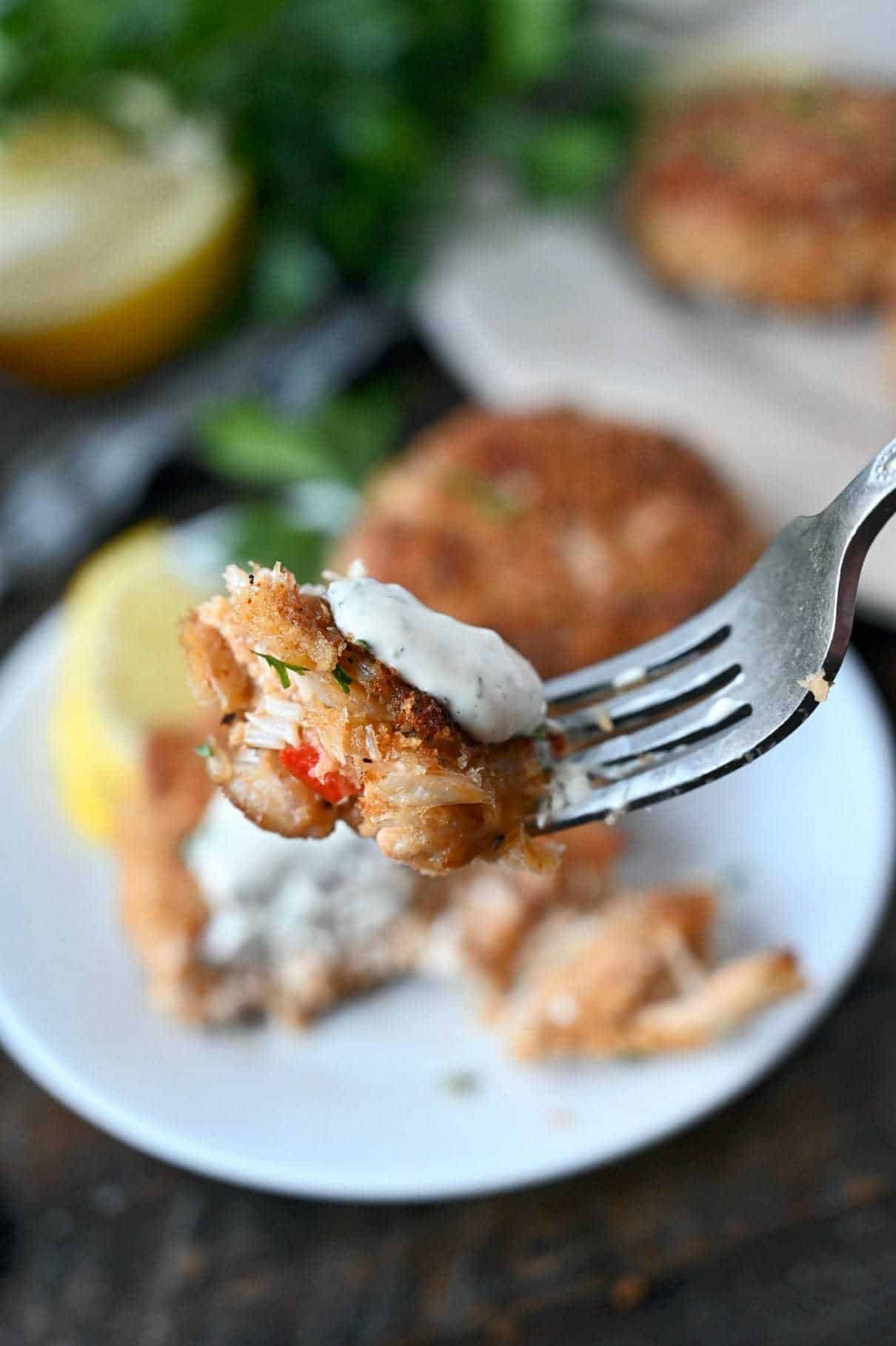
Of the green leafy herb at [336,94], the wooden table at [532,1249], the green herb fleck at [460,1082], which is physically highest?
the green leafy herb at [336,94]

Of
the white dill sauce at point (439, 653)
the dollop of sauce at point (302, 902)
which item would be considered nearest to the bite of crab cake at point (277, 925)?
the dollop of sauce at point (302, 902)

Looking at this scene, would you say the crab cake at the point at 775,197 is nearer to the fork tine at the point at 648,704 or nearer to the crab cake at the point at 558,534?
the crab cake at the point at 558,534

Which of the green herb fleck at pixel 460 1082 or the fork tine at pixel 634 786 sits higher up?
the fork tine at pixel 634 786

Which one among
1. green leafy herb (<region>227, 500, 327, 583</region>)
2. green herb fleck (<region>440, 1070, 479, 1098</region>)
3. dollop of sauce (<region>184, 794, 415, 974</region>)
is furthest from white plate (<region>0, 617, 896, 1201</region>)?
green leafy herb (<region>227, 500, 327, 583</region>)

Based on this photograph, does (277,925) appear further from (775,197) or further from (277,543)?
(775,197)

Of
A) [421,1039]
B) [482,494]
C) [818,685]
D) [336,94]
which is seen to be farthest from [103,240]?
[818,685]

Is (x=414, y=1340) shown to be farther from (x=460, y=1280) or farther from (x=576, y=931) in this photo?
(x=576, y=931)
